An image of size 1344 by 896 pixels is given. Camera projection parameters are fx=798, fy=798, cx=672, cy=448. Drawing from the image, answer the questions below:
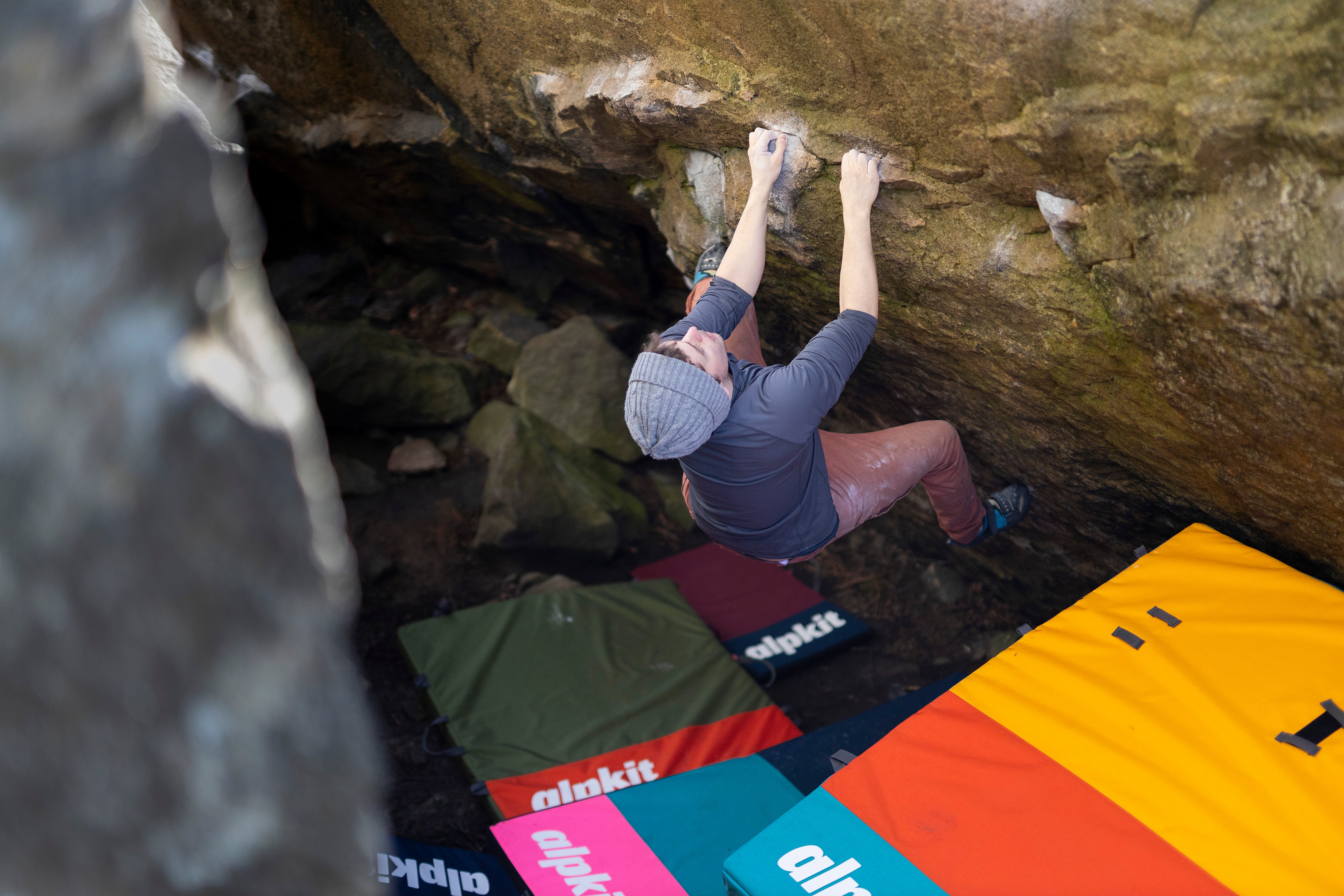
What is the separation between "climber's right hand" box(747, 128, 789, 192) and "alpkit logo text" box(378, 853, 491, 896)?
2.07m

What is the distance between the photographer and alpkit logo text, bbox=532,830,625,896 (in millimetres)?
2145

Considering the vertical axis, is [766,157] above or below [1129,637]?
above

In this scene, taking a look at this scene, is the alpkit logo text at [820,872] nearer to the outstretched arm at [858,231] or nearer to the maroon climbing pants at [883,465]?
the maroon climbing pants at [883,465]

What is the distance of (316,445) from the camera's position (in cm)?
69

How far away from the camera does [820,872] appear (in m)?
1.40

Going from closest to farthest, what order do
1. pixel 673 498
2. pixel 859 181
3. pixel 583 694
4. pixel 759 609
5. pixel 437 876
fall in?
1. pixel 859 181
2. pixel 437 876
3. pixel 583 694
4. pixel 759 609
5. pixel 673 498

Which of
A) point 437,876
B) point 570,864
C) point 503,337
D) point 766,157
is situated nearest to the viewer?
point 766,157

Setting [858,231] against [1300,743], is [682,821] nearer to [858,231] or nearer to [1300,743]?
[1300,743]

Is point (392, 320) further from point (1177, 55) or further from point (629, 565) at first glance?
point (1177, 55)

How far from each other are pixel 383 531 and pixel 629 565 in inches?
48.8

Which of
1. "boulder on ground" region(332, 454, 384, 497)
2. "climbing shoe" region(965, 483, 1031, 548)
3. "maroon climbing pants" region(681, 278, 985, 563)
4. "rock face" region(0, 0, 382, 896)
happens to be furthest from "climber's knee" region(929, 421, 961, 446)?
"boulder on ground" region(332, 454, 384, 497)

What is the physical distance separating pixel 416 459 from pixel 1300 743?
12.9 ft

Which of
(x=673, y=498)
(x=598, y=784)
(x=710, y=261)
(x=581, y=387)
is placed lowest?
(x=673, y=498)

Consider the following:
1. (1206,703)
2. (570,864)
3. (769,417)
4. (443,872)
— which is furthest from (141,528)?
(443,872)
